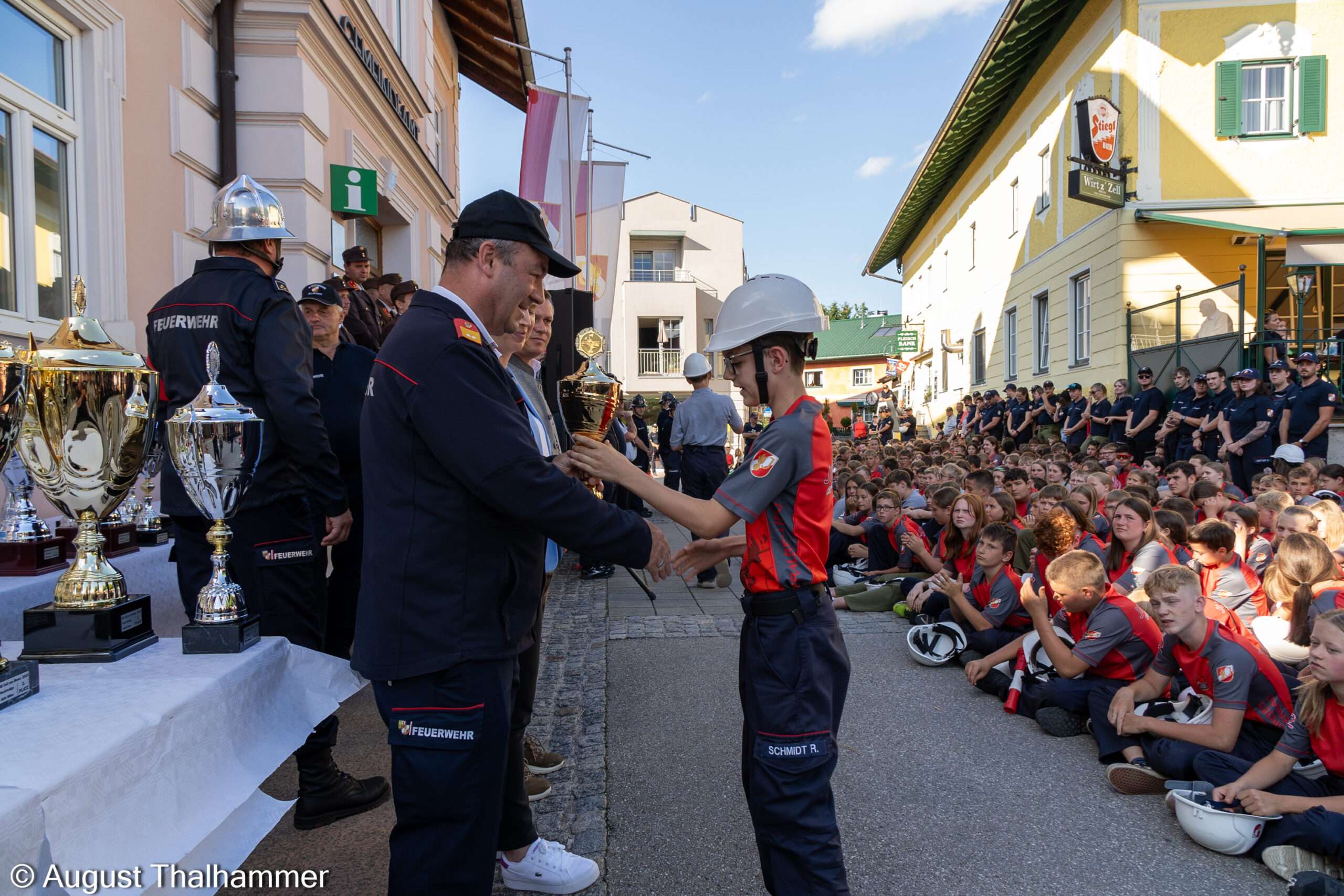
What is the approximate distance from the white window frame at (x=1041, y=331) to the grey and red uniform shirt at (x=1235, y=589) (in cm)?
1432

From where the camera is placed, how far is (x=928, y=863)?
10.5 feet

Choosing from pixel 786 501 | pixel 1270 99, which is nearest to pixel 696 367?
pixel 786 501

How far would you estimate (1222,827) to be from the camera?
323cm

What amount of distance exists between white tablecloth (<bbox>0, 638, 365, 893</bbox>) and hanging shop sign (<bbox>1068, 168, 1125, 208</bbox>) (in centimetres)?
1392

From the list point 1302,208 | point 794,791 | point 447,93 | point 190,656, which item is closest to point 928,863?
point 794,791

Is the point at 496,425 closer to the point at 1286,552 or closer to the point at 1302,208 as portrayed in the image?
the point at 1286,552

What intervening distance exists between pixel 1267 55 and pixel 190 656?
17.4 meters

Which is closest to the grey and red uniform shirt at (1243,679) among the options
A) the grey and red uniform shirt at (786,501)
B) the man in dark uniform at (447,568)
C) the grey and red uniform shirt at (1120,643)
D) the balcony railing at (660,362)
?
the grey and red uniform shirt at (1120,643)

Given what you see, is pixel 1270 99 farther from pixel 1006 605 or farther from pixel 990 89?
pixel 1006 605

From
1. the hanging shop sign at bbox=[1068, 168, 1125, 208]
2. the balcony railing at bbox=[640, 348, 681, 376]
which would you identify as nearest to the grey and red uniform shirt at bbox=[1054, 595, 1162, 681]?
the hanging shop sign at bbox=[1068, 168, 1125, 208]

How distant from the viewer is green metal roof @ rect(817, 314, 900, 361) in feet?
177

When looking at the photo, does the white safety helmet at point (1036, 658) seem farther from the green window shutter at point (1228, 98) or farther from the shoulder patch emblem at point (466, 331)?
the green window shutter at point (1228, 98)

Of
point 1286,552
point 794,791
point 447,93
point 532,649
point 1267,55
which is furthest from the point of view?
point 447,93

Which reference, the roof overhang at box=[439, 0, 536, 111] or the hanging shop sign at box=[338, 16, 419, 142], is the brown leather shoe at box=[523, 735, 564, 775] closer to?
the hanging shop sign at box=[338, 16, 419, 142]
